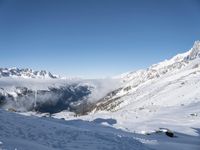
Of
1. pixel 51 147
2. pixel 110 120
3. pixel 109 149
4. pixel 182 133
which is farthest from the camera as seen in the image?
pixel 110 120

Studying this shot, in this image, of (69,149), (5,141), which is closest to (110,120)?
(69,149)

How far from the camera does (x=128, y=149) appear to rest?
957 inches

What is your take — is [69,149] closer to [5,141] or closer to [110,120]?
[5,141]

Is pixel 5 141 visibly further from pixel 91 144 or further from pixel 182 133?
pixel 182 133

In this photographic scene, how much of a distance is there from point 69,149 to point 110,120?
18.5m

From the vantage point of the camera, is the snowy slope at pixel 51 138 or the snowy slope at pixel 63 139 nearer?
the snowy slope at pixel 51 138

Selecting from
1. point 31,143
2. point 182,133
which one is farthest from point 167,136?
point 31,143

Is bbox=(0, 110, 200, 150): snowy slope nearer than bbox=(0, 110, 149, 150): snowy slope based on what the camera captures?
No

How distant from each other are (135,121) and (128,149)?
16.2m

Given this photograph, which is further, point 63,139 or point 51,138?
point 63,139

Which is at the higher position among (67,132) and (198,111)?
(198,111)

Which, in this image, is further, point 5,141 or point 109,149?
point 109,149

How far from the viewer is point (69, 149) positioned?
2208 centimetres

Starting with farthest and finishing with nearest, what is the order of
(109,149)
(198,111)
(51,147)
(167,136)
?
1. (198,111)
2. (167,136)
3. (109,149)
4. (51,147)
